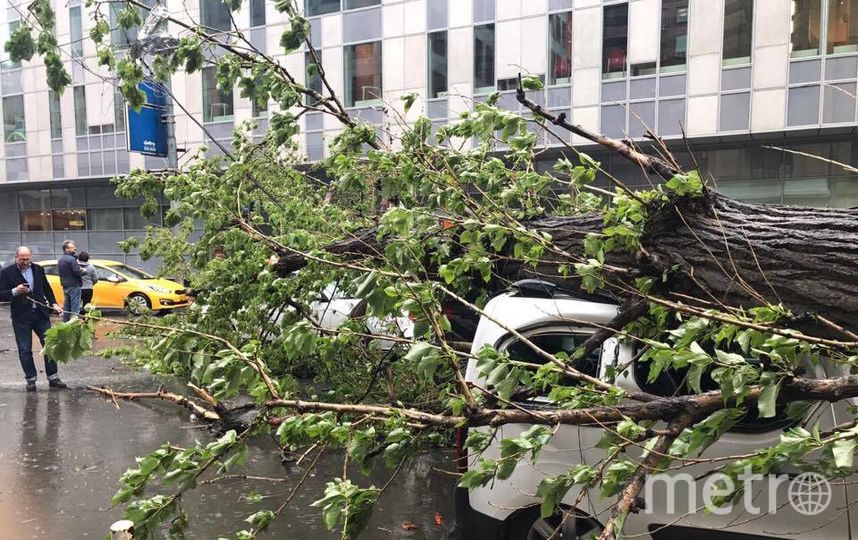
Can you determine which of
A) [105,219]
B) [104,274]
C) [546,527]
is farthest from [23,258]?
[105,219]

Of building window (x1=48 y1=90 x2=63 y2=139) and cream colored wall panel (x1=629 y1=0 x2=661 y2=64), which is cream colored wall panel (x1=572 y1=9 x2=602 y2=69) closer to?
cream colored wall panel (x1=629 y1=0 x2=661 y2=64)

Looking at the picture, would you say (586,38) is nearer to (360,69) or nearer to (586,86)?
(586,86)

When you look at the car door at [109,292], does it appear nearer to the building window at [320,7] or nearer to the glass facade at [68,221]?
the glass facade at [68,221]

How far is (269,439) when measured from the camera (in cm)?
659

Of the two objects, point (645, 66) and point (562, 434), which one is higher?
point (645, 66)

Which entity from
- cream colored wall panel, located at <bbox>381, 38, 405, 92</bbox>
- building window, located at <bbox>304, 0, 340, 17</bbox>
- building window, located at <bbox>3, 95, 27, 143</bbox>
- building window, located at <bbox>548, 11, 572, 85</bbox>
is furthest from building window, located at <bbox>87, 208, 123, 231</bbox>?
building window, located at <bbox>548, 11, 572, 85</bbox>

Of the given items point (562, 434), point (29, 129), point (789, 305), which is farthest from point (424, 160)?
point (29, 129)

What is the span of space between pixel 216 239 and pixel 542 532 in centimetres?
371

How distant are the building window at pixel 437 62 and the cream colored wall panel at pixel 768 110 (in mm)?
8598

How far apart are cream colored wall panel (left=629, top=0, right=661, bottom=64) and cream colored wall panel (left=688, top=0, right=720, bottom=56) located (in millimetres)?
853

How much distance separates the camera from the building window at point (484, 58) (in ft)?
65.2

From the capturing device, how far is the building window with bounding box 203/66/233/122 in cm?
2430

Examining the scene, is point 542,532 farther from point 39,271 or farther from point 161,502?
point 39,271

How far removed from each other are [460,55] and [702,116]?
712 cm
